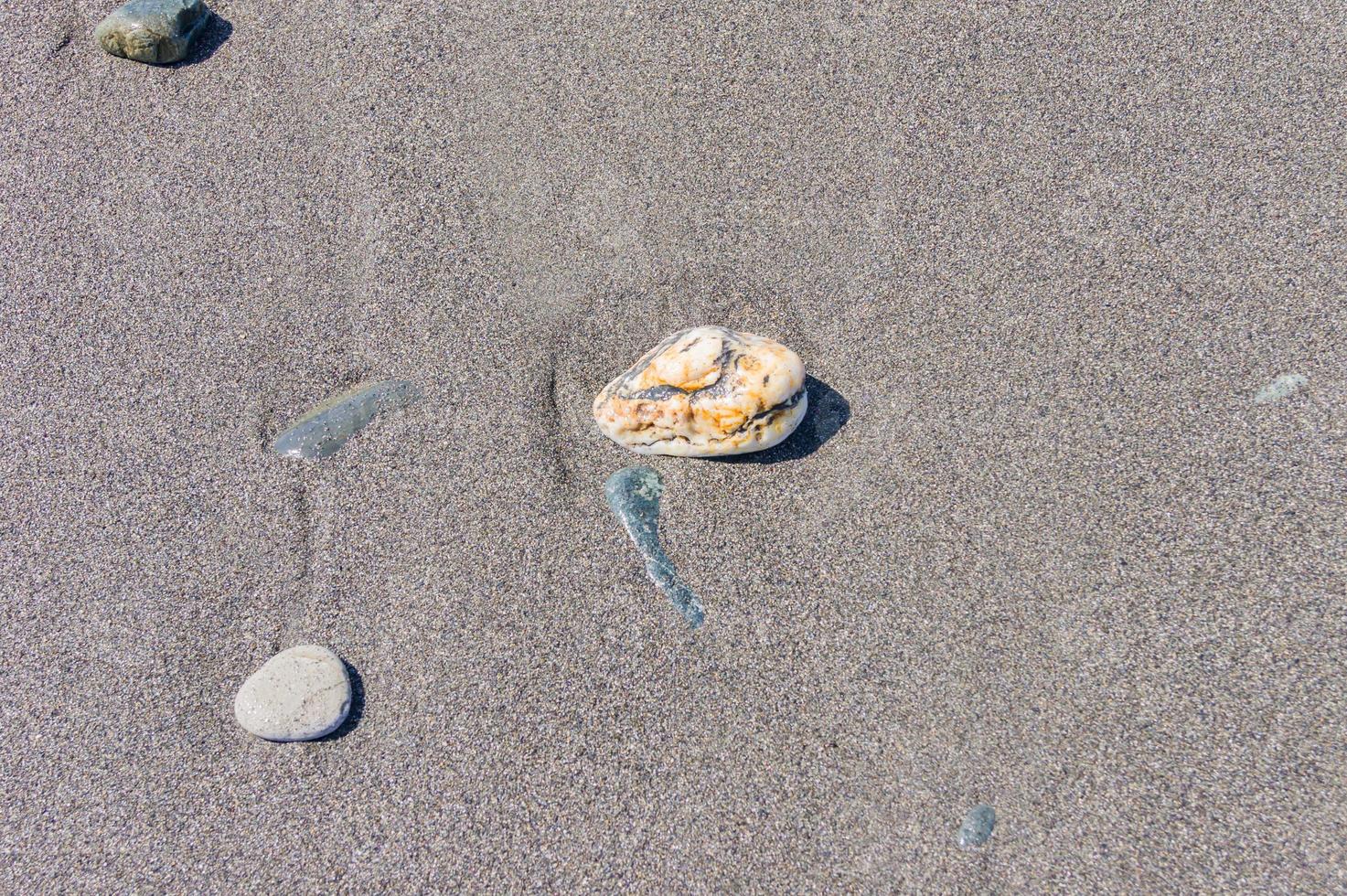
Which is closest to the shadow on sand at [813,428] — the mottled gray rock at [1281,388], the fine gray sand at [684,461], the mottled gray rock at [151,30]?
the fine gray sand at [684,461]

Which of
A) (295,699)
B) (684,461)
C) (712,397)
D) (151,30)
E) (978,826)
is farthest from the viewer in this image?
(151,30)

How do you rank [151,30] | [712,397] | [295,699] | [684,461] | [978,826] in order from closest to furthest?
[978,826], [295,699], [712,397], [684,461], [151,30]

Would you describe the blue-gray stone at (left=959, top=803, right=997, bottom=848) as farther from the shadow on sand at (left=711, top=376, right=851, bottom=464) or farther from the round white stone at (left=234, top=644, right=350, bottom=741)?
the round white stone at (left=234, top=644, right=350, bottom=741)

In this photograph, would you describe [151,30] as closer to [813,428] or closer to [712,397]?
[712,397]

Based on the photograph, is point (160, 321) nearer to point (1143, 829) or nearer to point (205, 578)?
point (205, 578)

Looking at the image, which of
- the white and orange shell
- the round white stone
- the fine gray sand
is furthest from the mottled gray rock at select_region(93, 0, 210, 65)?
the round white stone

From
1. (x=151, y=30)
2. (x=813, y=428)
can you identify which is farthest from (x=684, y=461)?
(x=151, y=30)

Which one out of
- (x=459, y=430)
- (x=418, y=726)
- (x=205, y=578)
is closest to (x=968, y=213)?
(x=459, y=430)
